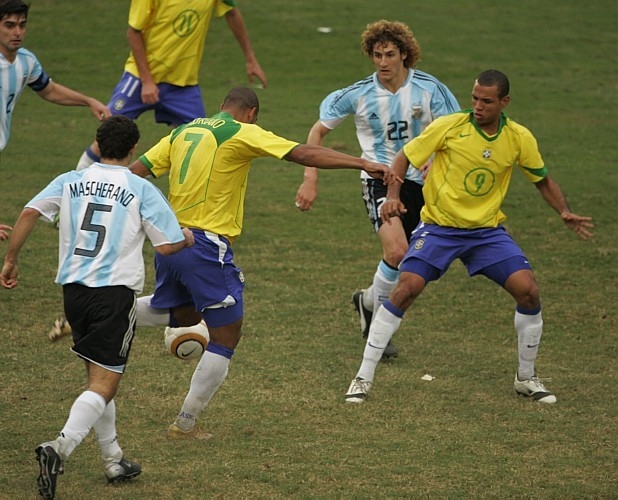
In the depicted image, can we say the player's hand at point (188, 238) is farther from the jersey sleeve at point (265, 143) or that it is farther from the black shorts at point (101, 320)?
the jersey sleeve at point (265, 143)

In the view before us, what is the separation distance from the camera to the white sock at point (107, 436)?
6.02m

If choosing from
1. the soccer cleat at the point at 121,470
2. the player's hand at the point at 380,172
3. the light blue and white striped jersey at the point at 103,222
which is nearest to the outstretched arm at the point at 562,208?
the player's hand at the point at 380,172

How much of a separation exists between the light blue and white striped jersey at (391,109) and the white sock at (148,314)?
7.55 ft

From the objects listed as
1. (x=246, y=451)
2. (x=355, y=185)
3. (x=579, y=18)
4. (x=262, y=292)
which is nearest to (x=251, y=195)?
(x=355, y=185)

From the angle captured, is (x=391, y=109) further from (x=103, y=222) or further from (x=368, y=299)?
(x=103, y=222)

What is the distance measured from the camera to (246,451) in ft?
21.7

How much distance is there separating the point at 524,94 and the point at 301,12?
656 centimetres

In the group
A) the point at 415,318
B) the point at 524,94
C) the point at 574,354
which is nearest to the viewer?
the point at 574,354

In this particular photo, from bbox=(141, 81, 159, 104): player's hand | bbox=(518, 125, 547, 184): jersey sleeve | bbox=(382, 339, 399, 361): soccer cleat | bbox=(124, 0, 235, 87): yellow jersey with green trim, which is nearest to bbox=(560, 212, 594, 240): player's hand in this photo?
bbox=(518, 125, 547, 184): jersey sleeve

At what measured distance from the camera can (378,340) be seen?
7863 mm

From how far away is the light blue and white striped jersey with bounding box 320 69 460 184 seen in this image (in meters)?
8.71

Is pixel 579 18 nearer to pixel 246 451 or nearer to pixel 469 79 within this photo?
pixel 469 79

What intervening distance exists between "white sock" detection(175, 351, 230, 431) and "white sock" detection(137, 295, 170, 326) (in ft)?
1.66

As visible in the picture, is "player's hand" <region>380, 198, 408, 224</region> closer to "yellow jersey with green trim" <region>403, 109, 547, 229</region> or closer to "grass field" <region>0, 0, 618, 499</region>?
"yellow jersey with green trim" <region>403, 109, 547, 229</region>
